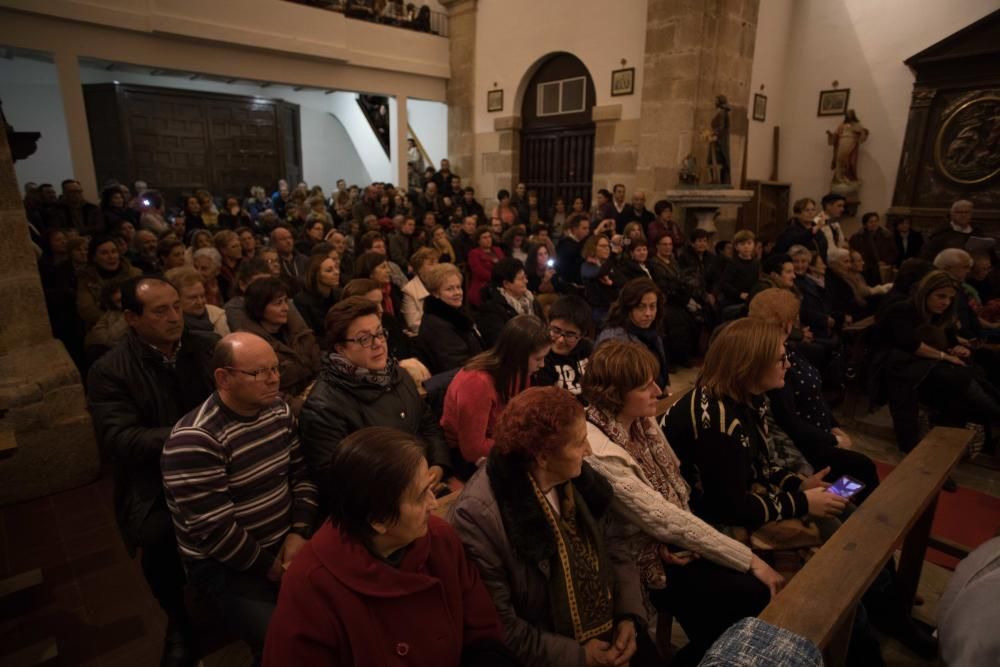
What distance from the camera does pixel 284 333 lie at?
10.6 feet

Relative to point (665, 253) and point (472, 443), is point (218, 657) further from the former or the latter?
point (665, 253)

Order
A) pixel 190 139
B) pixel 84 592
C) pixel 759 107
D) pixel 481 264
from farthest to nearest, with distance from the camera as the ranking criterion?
pixel 190 139 < pixel 759 107 < pixel 481 264 < pixel 84 592

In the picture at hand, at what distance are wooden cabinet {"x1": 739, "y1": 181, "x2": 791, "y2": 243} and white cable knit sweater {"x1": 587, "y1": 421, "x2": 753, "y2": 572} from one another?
8.17 m

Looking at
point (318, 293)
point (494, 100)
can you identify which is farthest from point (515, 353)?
point (494, 100)

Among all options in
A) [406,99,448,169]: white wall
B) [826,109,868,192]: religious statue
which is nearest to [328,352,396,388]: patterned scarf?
[826,109,868,192]: religious statue

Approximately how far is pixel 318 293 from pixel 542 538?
2.95 m

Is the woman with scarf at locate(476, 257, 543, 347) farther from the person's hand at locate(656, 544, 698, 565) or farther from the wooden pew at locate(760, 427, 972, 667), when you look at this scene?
the wooden pew at locate(760, 427, 972, 667)

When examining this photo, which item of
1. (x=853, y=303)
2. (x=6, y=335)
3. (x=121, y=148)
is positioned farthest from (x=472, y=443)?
(x=121, y=148)

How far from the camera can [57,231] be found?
5.25 meters

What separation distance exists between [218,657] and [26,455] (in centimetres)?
204

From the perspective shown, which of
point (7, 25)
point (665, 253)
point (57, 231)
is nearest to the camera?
point (57, 231)

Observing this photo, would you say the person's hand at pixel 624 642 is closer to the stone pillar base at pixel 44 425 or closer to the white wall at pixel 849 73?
the stone pillar base at pixel 44 425

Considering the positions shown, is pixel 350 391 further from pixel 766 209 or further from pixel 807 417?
pixel 766 209

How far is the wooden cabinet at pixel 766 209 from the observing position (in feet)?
29.8
